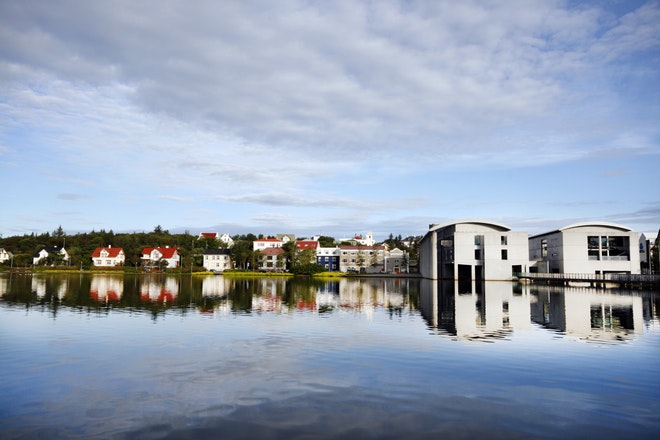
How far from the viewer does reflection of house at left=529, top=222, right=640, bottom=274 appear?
233 feet

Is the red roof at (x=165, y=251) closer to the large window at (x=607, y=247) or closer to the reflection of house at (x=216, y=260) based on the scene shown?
the reflection of house at (x=216, y=260)

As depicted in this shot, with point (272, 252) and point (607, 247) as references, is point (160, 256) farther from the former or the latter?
point (607, 247)

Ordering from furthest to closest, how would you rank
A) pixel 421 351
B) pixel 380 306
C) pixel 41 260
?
pixel 41 260
pixel 380 306
pixel 421 351

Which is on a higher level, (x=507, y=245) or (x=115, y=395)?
(x=507, y=245)

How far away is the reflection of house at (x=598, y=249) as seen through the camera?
2793 inches

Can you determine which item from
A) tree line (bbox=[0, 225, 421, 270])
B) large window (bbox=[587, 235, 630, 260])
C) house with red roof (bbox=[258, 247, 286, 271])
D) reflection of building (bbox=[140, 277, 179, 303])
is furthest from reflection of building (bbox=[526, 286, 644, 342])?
house with red roof (bbox=[258, 247, 286, 271])

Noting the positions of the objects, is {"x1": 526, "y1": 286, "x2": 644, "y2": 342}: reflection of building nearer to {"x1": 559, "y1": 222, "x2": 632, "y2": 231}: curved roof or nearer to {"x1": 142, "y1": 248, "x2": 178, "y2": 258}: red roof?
{"x1": 559, "y1": 222, "x2": 632, "y2": 231}: curved roof

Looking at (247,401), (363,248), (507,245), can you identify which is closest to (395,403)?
(247,401)

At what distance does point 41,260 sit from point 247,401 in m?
131

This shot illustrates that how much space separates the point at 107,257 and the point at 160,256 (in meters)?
14.5

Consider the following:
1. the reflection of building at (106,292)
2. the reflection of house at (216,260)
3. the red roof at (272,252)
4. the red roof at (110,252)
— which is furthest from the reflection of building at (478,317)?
the red roof at (110,252)

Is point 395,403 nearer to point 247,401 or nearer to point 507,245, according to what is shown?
point 247,401

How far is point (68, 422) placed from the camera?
9547 mm

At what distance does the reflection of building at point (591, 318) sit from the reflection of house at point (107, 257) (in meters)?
115
